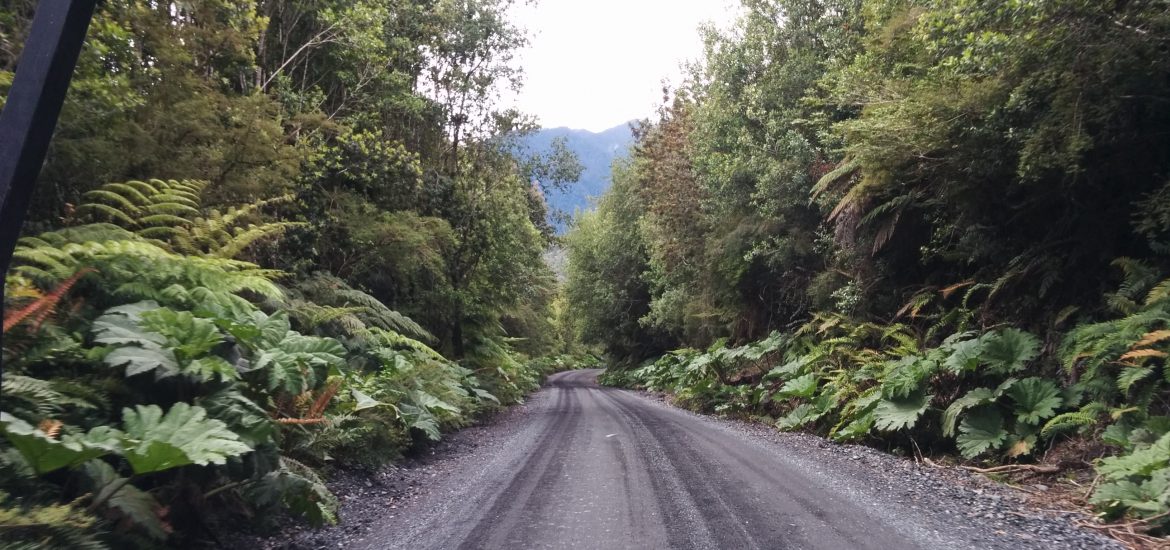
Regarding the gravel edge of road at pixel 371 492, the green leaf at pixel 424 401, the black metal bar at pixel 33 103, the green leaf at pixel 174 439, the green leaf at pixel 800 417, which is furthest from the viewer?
the green leaf at pixel 800 417

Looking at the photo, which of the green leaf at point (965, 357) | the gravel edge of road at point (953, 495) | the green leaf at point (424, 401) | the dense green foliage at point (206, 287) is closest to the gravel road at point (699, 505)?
the gravel edge of road at point (953, 495)

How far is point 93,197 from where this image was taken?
19.1ft

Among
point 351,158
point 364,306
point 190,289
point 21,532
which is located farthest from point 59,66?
point 351,158

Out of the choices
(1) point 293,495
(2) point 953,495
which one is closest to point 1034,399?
(2) point 953,495

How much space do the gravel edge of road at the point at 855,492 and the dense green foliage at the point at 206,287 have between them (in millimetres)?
209

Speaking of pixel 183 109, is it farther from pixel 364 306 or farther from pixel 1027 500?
pixel 1027 500

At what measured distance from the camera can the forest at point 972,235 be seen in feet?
19.9

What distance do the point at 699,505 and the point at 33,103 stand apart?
15.5 feet

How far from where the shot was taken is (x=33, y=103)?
7.47 ft

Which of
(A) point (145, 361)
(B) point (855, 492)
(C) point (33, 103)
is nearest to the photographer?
(C) point (33, 103)

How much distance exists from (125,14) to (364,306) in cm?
503

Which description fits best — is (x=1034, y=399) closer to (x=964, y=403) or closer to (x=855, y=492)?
(x=964, y=403)

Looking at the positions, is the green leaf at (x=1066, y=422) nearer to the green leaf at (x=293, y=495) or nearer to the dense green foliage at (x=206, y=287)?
the dense green foliage at (x=206, y=287)

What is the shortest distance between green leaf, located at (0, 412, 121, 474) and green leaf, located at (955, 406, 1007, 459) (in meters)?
7.70
